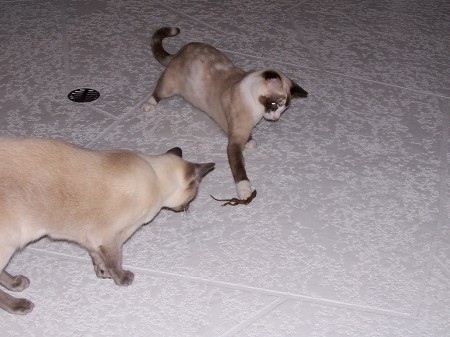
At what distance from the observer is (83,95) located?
257cm

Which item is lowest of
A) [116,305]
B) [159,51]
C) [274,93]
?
[116,305]

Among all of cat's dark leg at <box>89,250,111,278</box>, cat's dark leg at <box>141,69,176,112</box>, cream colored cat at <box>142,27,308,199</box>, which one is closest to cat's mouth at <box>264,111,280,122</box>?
cream colored cat at <box>142,27,308,199</box>

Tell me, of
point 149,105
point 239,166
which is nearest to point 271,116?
point 239,166

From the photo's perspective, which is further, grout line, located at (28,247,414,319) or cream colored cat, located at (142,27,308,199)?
cream colored cat, located at (142,27,308,199)

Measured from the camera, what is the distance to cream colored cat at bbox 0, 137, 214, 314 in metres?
1.58

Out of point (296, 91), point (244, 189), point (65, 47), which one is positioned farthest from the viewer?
point (65, 47)

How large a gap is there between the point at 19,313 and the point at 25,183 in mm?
402

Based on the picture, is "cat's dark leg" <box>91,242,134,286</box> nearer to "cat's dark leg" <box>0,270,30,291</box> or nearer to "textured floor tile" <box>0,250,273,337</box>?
"textured floor tile" <box>0,250,273,337</box>

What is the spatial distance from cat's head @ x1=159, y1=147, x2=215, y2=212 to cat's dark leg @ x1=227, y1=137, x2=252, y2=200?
27cm

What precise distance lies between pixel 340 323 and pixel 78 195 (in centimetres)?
80

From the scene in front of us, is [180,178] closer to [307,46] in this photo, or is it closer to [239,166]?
[239,166]

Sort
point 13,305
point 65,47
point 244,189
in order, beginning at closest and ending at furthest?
1. point 13,305
2. point 244,189
3. point 65,47

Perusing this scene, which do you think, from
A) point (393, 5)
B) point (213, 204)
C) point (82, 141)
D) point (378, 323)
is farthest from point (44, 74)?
point (393, 5)

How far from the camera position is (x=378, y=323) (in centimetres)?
181
